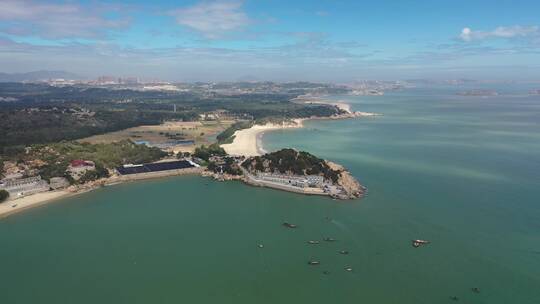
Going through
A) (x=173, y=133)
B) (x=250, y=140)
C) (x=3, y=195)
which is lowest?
(x=3, y=195)

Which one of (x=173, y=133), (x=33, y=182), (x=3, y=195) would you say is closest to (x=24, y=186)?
(x=33, y=182)

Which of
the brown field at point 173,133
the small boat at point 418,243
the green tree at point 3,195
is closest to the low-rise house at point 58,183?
the green tree at point 3,195

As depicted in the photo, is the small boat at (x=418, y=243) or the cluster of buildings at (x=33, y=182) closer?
the small boat at (x=418, y=243)

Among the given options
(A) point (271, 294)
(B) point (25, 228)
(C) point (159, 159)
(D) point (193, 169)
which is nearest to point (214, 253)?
(A) point (271, 294)

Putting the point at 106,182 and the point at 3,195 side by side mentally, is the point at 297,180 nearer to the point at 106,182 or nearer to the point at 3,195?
the point at 106,182

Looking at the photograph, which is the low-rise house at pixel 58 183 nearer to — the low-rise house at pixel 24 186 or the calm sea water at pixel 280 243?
the low-rise house at pixel 24 186

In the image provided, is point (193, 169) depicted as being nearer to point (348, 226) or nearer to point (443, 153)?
point (348, 226)
